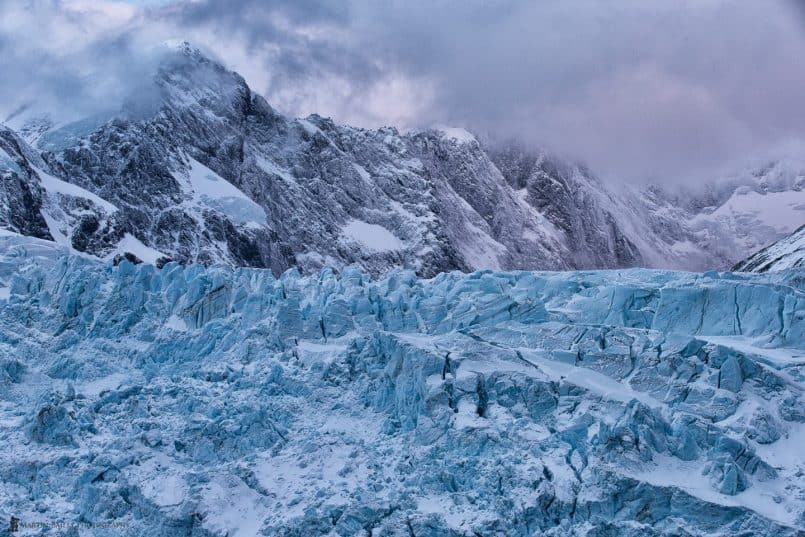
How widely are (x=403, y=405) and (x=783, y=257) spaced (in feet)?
286

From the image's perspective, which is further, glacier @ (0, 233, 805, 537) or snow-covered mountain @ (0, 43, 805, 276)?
snow-covered mountain @ (0, 43, 805, 276)

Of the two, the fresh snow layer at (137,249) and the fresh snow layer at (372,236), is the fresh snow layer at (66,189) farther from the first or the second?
the fresh snow layer at (372,236)

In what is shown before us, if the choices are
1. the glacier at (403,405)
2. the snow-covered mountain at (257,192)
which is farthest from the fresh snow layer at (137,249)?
the glacier at (403,405)

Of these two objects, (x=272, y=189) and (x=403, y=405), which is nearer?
(x=403, y=405)

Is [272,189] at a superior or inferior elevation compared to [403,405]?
superior

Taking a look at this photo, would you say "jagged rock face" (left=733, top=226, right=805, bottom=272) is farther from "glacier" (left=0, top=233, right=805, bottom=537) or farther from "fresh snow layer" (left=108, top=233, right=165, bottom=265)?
"fresh snow layer" (left=108, top=233, right=165, bottom=265)

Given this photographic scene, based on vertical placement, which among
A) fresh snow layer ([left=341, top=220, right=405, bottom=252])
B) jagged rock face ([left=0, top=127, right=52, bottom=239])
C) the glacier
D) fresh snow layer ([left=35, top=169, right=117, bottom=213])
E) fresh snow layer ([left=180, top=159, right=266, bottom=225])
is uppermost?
fresh snow layer ([left=341, top=220, right=405, bottom=252])

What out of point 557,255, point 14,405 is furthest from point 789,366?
point 557,255

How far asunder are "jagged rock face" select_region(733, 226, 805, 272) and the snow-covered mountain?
42.4 m

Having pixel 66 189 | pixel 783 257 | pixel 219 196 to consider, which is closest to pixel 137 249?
pixel 66 189

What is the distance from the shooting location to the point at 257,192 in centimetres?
14000

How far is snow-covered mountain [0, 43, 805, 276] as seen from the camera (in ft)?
356

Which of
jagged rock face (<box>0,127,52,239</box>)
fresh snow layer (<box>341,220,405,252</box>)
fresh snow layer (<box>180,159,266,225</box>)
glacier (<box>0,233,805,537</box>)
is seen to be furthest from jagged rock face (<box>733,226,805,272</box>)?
jagged rock face (<box>0,127,52,239</box>)

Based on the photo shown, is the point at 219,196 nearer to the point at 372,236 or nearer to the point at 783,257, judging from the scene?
the point at 372,236
